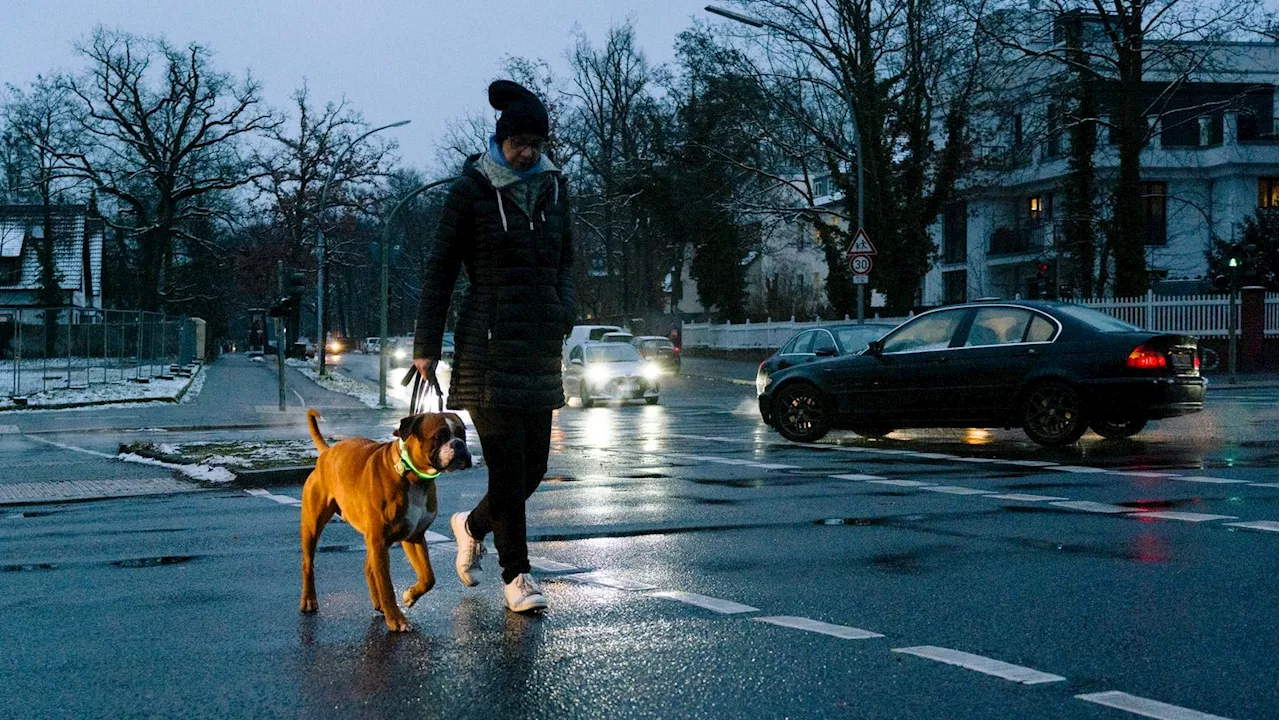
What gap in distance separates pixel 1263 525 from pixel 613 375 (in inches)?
939

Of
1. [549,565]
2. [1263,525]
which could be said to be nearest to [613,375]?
[1263,525]

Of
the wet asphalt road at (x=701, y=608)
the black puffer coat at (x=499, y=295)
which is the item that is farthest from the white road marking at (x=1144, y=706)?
the black puffer coat at (x=499, y=295)

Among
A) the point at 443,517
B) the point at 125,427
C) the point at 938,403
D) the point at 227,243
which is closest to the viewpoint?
the point at 443,517

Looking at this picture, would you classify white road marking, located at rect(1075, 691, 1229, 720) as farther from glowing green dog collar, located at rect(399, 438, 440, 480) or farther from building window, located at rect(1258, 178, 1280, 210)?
building window, located at rect(1258, 178, 1280, 210)

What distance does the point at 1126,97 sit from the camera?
123 ft

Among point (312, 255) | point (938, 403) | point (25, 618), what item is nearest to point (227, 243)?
point (312, 255)

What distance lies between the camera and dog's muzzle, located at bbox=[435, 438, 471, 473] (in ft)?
17.8

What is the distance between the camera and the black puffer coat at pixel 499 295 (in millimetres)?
6133

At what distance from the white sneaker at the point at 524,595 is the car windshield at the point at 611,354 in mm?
26402

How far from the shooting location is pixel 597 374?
106ft

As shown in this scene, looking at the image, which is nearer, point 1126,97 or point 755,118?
point 1126,97

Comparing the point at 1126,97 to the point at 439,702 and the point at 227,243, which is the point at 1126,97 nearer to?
the point at 439,702

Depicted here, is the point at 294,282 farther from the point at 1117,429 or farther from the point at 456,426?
the point at 456,426

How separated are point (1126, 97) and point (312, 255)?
114ft
